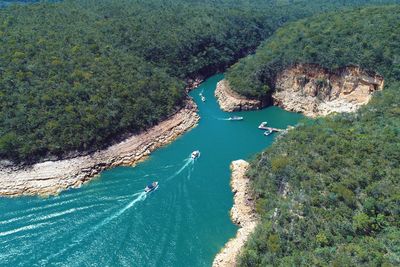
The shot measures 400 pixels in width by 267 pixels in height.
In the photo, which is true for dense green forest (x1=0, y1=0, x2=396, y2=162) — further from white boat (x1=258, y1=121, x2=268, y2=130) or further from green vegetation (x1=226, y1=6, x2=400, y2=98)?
white boat (x1=258, y1=121, x2=268, y2=130)

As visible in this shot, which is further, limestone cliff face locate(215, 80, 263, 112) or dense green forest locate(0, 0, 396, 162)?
limestone cliff face locate(215, 80, 263, 112)

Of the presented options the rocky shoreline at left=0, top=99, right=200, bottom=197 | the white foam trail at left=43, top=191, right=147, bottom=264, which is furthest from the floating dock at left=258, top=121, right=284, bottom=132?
the white foam trail at left=43, top=191, right=147, bottom=264

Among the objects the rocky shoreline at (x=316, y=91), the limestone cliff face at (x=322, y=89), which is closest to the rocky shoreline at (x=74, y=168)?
the rocky shoreline at (x=316, y=91)

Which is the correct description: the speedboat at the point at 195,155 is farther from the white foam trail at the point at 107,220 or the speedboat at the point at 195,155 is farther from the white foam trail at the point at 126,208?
the white foam trail at the point at 126,208

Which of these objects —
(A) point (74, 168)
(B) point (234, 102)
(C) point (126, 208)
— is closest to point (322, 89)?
(B) point (234, 102)

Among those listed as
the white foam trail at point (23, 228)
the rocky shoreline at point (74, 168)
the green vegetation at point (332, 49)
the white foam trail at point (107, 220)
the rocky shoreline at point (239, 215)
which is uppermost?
the green vegetation at point (332, 49)

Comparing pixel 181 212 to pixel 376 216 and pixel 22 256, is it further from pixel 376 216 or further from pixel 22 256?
pixel 376 216

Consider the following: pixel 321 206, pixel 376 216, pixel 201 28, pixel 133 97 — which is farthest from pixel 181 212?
pixel 201 28
